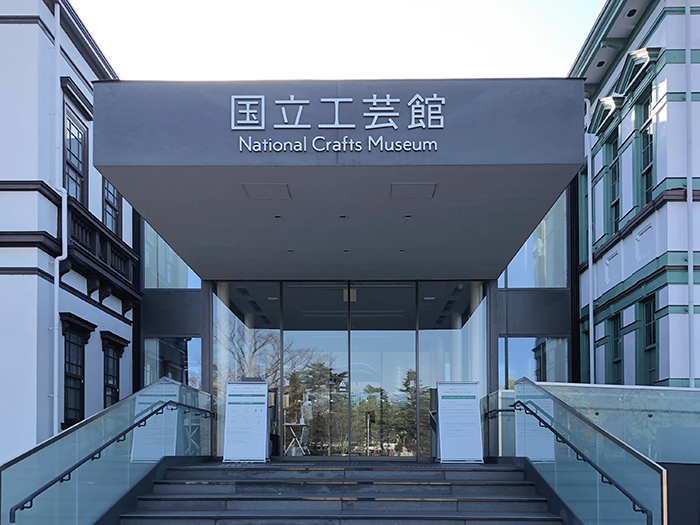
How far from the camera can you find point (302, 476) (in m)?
10.9

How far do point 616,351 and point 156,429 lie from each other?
955 cm

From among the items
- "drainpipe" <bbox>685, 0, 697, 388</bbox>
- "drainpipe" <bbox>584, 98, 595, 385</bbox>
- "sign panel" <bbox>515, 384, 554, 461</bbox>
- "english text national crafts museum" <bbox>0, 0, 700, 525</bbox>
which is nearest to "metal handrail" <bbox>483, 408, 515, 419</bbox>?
"english text national crafts museum" <bbox>0, 0, 700, 525</bbox>

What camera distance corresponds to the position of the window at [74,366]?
14219mm

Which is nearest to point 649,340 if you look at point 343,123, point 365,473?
point 365,473

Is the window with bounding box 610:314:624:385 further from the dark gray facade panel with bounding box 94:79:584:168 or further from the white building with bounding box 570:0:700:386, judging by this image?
the dark gray facade panel with bounding box 94:79:584:168

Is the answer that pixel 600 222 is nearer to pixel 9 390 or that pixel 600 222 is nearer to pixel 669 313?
pixel 669 313

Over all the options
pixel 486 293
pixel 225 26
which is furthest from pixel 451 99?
pixel 225 26

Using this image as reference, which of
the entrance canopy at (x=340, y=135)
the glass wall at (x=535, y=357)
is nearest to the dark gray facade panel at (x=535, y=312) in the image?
the glass wall at (x=535, y=357)

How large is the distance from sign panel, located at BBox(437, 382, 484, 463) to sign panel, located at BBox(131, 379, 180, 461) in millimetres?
3878

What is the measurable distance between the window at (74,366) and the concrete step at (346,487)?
171 inches

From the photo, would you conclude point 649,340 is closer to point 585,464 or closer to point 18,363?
point 585,464

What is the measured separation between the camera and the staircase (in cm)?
933

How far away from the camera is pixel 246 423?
12641mm

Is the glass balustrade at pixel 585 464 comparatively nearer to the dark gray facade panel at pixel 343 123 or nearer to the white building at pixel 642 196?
the dark gray facade panel at pixel 343 123
